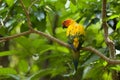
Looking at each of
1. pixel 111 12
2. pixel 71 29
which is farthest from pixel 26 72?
pixel 111 12

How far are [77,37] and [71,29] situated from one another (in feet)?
0.19

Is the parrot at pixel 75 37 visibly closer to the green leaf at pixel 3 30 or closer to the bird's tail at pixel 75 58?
the bird's tail at pixel 75 58

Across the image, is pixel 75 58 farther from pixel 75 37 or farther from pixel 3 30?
pixel 3 30

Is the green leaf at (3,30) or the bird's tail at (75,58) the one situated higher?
the green leaf at (3,30)

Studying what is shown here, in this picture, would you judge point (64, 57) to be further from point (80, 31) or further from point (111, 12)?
point (111, 12)

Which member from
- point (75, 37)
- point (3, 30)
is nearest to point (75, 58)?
point (75, 37)

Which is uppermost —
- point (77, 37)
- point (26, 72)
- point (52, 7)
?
point (52, 7)

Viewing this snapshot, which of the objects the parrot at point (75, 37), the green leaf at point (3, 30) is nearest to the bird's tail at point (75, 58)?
the parrot at point (75, 37)

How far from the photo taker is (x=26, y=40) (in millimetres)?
1593

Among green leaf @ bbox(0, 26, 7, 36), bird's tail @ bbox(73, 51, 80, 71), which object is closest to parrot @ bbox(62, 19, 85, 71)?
bird's tail @ bbox(73, 51, 80, 71)

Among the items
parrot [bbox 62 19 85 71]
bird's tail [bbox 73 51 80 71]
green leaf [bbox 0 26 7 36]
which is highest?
green leaf [bbox 0 26 7 36]

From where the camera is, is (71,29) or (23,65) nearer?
(71,29)

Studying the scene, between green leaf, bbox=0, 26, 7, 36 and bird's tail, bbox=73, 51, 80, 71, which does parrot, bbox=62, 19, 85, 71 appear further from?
green leaf, bbox=0, 26, 7, 36

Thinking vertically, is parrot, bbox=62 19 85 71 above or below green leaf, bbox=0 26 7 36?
below
